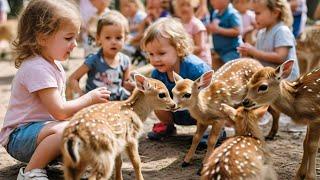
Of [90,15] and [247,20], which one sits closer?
[90,15]

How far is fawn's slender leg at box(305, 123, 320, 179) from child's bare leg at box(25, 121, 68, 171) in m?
2.05

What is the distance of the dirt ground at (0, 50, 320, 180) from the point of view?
4926 millimetres

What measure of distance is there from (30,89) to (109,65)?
78.6 inches

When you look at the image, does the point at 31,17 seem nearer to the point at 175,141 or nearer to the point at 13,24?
the point at 175,141

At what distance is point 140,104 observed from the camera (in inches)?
189

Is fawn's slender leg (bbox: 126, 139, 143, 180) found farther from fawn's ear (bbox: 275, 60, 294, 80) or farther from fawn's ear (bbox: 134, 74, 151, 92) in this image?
fawn's ear (bbox: 275, 60, 294, 80)

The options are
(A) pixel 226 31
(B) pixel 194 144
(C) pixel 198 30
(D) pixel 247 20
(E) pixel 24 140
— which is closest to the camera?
(E) pixel 24 140

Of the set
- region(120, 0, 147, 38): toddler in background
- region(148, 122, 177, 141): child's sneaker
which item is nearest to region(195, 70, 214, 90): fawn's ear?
region(148, 122, 177, 141): child's sneaker

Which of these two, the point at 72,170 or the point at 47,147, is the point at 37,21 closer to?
the point at 47,147

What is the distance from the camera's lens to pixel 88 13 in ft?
31.8

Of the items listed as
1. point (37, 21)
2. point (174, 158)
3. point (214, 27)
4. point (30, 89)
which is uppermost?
point (37, 21)

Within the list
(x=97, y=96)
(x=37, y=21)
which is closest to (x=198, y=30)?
(x=97, y=96)

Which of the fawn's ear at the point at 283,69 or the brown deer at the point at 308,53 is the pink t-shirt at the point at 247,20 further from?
the fawn's ear at the point at 283,69

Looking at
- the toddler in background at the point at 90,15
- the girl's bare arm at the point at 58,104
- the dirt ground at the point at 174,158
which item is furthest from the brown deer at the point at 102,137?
the toddler in background at the point at 90,15
